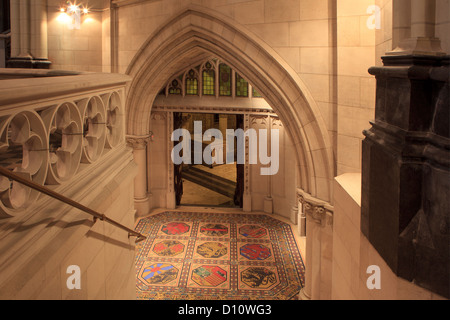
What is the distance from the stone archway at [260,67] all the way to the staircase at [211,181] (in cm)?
394

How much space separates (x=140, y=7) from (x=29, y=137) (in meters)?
5.78

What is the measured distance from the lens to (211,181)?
430 inches

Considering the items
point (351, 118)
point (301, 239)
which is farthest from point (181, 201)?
point (351, 118)

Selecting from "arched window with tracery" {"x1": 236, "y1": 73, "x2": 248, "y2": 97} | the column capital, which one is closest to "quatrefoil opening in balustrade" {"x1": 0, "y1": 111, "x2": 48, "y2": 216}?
the column capital

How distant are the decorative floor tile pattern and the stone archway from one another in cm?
171

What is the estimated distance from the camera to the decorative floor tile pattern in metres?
5.72

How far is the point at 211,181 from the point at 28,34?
218 inches

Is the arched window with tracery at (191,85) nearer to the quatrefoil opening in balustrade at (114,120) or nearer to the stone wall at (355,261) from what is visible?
the quatrefoil opening in balustrade at (114,120)

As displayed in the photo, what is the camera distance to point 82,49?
733 centimetres

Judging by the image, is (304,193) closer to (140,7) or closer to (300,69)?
(300,69)

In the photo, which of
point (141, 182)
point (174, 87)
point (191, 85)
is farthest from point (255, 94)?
point (141, 182)

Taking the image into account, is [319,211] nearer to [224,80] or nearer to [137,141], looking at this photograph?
[137,141]

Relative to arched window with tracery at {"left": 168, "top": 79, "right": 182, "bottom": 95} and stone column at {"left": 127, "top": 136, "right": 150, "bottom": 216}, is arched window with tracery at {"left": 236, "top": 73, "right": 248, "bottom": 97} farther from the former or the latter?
stone column at {"left": 127, "top": 136, "right": 150, "bottom": 216}

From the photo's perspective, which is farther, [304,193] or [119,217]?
[304,193]
